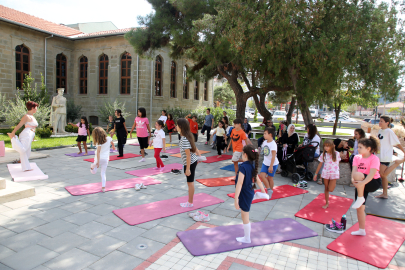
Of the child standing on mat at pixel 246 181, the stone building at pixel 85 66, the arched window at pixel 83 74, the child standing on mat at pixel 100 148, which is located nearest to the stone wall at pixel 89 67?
the stone building at pixel 85 66

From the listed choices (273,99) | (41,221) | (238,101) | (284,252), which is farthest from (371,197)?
(273,99)

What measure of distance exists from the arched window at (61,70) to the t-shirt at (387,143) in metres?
24.3

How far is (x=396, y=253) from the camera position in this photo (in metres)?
3.88

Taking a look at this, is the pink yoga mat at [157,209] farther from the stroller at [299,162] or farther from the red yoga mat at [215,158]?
the red yoga mat at [215,158]

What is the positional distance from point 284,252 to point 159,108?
66.3ft

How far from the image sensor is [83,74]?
23984mm

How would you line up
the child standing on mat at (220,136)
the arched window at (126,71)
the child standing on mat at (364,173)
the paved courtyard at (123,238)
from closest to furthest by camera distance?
the paved courtyard at (123,238) → the child standing on mat at (364,173) → the child standing on mat at (220,136) → the arched window at (126,71)

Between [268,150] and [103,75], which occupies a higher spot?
[103,75]

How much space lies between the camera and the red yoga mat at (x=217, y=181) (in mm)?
7201

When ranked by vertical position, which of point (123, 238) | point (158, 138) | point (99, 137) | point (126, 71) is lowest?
point (123, 238)

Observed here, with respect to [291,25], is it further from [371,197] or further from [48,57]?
[48,57]

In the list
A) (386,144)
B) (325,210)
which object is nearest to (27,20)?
(325,210)

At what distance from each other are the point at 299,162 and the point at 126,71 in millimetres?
18354

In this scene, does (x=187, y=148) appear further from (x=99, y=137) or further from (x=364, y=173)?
(x=364, y=173)
